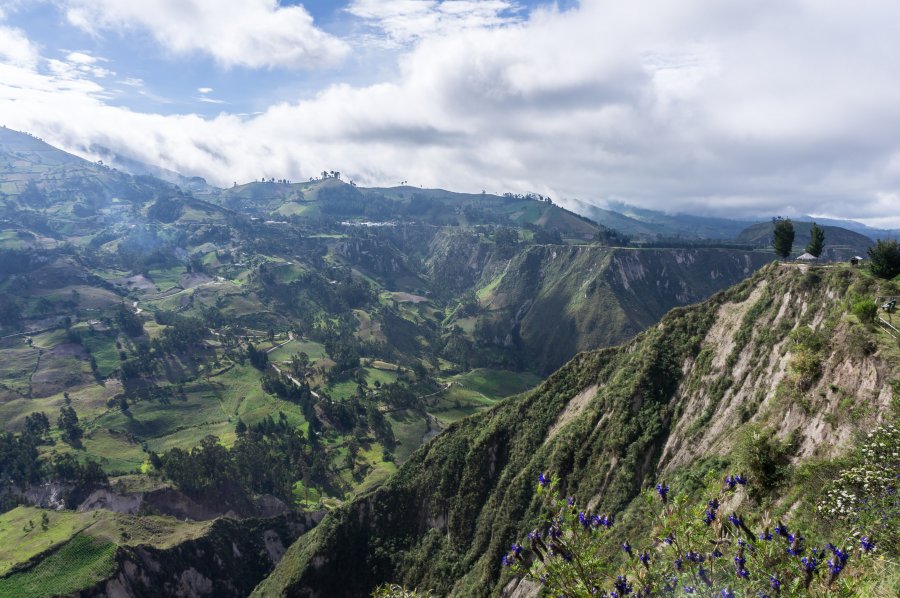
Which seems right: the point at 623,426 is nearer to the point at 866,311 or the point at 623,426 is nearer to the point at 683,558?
the point at 866,311

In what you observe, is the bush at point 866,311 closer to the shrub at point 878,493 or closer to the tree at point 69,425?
the shrub at point 878,493

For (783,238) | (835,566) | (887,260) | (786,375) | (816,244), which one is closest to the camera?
(835,566)

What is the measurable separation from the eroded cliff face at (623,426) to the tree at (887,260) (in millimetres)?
3068

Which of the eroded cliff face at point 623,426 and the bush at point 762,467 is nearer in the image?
the bush at point 762,467

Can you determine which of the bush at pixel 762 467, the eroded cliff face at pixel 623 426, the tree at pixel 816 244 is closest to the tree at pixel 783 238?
the tree at pixel 816 244

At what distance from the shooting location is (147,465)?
6501 inches

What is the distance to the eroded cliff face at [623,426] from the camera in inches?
1842

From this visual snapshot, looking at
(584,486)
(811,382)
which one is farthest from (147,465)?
(811,382)

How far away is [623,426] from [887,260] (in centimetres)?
4139

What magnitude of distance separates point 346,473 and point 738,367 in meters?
145

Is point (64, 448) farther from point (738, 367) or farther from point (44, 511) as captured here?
point (738, 367)

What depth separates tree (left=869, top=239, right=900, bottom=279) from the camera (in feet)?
202

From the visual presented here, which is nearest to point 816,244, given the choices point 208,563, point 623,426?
point 623,426

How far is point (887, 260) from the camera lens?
6191 cm
